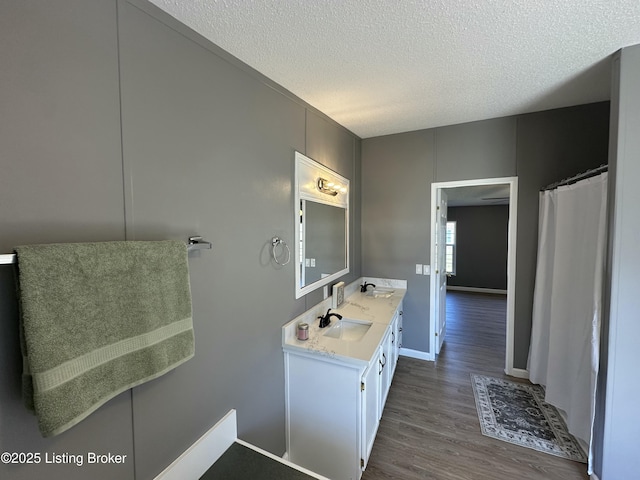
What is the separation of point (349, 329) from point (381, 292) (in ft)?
3.25

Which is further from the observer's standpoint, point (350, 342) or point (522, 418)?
point (522, 418)

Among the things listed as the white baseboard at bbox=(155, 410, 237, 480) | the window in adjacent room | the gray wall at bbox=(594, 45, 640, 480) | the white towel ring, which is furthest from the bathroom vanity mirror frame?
the window in adjacent room

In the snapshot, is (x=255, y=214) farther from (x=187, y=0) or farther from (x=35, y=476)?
(x=35, y=476)

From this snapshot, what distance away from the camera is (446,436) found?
2061mm

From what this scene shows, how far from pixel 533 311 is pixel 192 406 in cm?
309

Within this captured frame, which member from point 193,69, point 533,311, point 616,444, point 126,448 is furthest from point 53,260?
point 533,311

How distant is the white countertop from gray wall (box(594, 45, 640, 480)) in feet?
4.44

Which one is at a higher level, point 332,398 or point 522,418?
point 332,398

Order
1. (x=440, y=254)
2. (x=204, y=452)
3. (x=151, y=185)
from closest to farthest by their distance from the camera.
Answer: (x=151, y=185) < (x=204, y=452) < (x=440, y=254)

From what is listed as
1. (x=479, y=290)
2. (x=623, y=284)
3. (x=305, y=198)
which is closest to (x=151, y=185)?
(x=305, y=198)

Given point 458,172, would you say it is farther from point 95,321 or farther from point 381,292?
point 95,321

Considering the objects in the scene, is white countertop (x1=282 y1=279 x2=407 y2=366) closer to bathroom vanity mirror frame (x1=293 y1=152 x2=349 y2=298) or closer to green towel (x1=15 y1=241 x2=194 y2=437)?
bathroom vanity mirror frame (x1=293 y1=152 x2=349 y2=298)

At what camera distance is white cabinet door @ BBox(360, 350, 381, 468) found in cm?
165

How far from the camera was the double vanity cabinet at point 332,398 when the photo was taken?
5.37 ft
